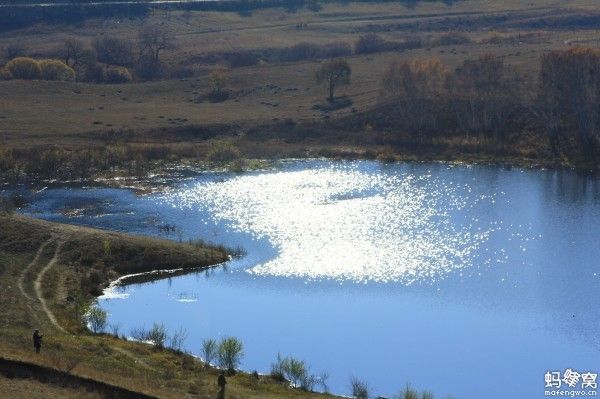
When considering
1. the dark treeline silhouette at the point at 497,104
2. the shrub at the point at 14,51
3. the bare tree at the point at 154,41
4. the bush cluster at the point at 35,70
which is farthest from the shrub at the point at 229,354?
the shrub at the point at 14,51

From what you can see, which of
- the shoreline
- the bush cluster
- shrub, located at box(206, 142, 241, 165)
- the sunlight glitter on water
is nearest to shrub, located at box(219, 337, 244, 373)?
the sunlight glitter on water

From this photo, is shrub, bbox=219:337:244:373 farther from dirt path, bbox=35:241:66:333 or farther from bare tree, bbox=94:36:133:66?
bare tree, bbox=94:36:133:66

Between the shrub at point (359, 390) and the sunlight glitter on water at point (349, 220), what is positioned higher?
the shrub at point (359, 390)

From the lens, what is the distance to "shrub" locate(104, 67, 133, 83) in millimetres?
124562

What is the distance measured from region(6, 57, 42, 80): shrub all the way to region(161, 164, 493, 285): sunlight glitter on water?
48.1 m

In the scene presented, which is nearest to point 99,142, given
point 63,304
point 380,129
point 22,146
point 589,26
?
point 22,146

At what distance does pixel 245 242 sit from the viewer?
62.7 m

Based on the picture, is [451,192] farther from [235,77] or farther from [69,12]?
[69,12]

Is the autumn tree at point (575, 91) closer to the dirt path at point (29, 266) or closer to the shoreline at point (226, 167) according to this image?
the shoreline at point (226, 167)

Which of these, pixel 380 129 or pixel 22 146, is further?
pixel 380 129

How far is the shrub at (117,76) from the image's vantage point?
409 feet

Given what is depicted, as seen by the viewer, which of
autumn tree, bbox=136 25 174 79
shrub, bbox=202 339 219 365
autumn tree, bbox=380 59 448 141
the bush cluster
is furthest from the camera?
autumn tree, bbox=136 25 174 79

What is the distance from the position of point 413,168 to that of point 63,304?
40870 millimetres

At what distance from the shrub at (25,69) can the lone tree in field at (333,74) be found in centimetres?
3328
